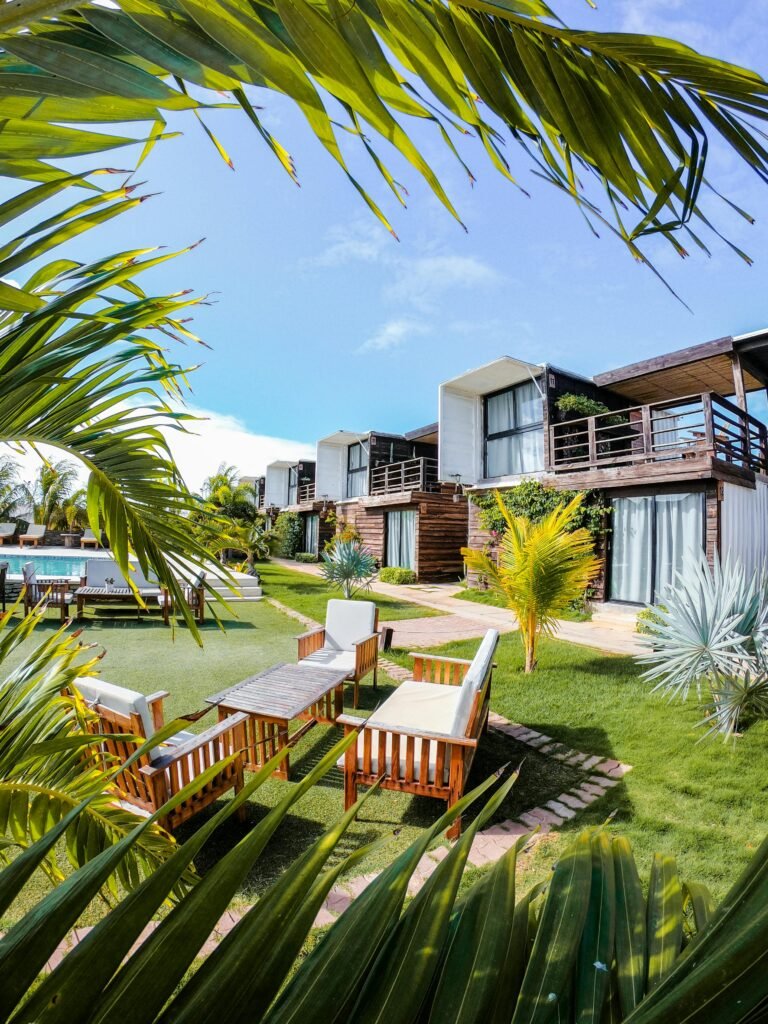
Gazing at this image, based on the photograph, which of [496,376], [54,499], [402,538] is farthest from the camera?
[54,499]

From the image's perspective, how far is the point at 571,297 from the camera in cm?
201

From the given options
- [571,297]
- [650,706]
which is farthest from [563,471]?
[571,297]

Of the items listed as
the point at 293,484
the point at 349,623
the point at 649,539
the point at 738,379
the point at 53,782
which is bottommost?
the point at 349,623

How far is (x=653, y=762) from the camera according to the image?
4.16 m

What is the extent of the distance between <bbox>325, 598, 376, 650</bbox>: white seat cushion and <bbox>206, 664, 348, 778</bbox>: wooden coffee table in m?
1.25

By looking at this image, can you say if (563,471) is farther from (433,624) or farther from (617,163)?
(617,163)

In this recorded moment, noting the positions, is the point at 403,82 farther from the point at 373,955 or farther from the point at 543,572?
the point at 543,572

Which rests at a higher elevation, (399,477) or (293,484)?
(293,484)

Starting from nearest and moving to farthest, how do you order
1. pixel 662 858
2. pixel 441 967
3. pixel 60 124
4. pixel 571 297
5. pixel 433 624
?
pixel 441 967
pixel 60 124
pixel 662 858
pixel 571 297
pixel 433 624

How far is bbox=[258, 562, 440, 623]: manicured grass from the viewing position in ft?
35.8

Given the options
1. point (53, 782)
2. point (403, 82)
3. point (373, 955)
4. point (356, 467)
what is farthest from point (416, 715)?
point (356, 467)

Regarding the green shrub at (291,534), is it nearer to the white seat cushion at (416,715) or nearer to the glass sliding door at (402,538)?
the glass sliding door at (402,538)

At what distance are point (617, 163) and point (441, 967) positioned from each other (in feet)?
3.72

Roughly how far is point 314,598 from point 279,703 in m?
8.60
